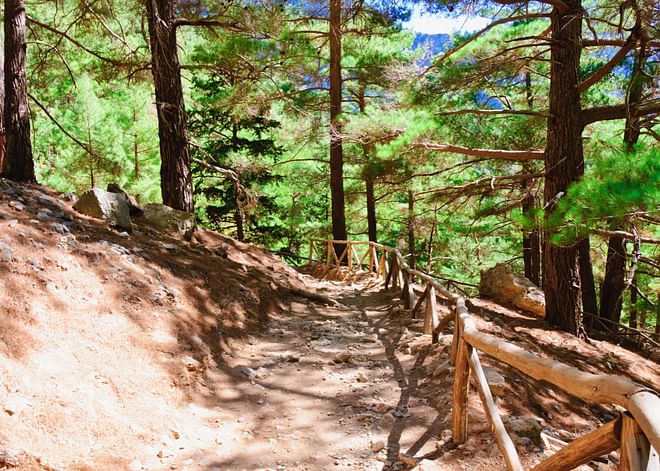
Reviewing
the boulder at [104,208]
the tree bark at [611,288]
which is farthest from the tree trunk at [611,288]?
the boulder at [104,208]

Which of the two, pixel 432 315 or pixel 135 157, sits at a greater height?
pixel 135 157

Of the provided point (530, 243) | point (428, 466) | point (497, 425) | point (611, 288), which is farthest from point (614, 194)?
point (530, 243)

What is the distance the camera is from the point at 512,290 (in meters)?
9.75

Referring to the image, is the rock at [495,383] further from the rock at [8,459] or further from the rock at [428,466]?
the rock at [8,459]

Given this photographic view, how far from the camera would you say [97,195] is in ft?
21.5

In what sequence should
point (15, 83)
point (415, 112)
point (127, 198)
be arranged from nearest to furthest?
1. point (15, 83)
2. point (127, 198)
3. point (415, 112)

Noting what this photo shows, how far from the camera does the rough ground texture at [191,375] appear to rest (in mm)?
Answer: 3174

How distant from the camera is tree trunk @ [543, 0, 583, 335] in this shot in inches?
276

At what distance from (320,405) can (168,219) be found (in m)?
4.76

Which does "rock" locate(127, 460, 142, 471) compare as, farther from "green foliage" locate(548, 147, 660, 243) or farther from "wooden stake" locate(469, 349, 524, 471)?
"green foliage" locate(548, 147, 660, 243)

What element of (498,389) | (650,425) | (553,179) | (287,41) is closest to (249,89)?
(287,41)

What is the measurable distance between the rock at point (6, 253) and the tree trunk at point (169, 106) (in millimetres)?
3989

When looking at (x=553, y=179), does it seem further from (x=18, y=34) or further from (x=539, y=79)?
(x=18, y=34)

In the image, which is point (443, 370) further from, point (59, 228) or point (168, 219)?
point (168, 219)
